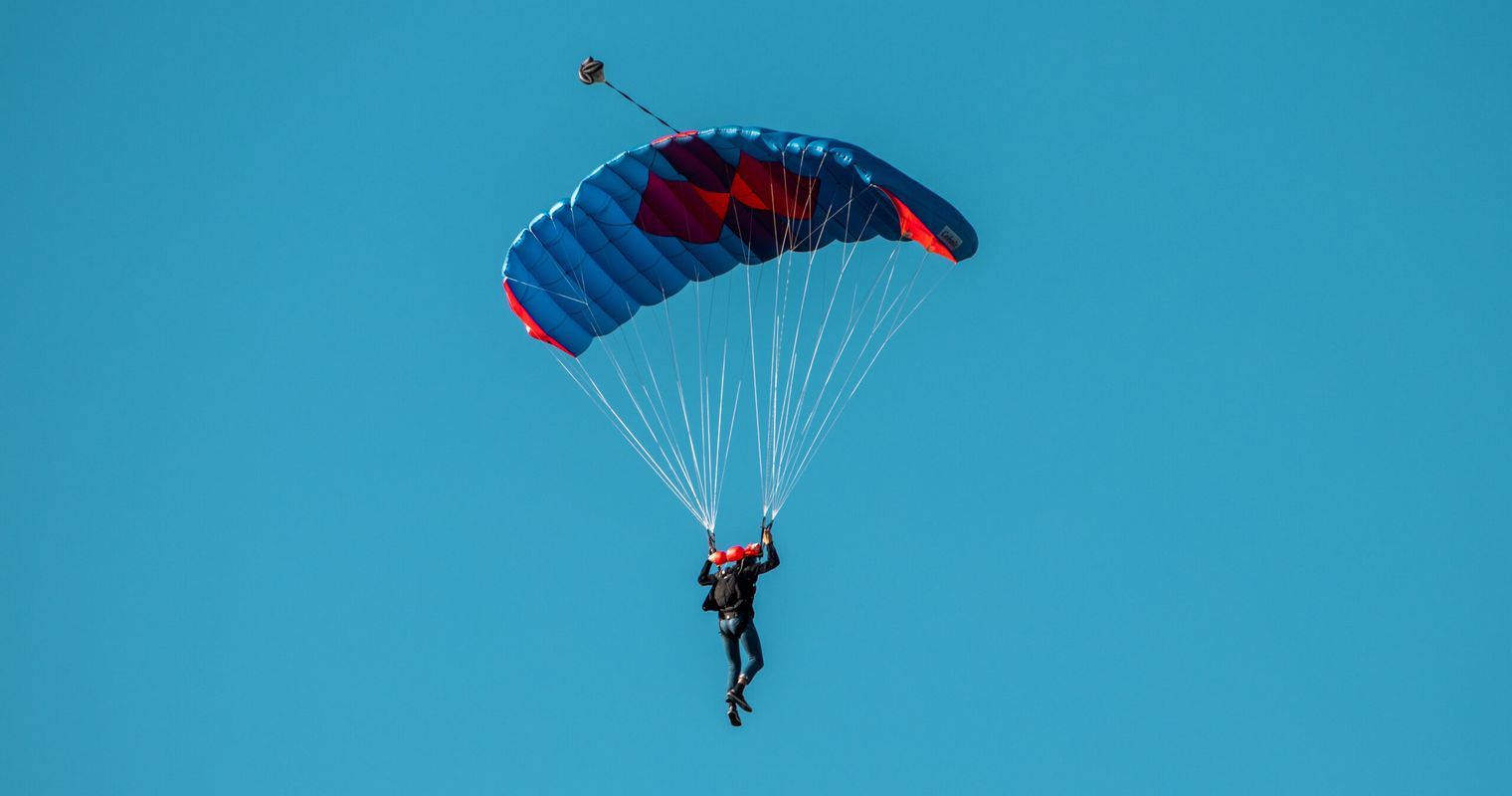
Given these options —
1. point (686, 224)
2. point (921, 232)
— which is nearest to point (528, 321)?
point (686, 224)

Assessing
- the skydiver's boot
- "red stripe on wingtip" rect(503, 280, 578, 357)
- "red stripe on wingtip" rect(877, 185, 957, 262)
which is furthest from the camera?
"red stripe on wingtip" rect(503, 280, 578, 357)

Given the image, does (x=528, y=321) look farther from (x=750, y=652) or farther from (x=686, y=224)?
(x=750, y=652)

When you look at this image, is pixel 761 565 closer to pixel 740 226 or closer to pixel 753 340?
pixel 753 340

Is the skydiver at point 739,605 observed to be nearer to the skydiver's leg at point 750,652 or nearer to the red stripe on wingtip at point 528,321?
the skydiver's leg at point 750,652

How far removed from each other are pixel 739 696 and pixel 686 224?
4.09 m

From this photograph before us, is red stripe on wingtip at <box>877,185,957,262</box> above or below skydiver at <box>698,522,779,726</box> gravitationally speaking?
above

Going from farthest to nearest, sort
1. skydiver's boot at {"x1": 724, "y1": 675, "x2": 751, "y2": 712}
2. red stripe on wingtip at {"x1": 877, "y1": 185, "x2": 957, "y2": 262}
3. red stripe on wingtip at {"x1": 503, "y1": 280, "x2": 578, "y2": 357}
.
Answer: red stripe on wingtip at {"x1": 503, "y1": 280, "x2": 578, "y2": 357} < red stripe on wingtip at {"x1": 877, "y1": 185, "x2": 957, "y2": 262} < skydiver's boot at {"x1": 724, "y1": 675, "x2": 751, "y2": 712}

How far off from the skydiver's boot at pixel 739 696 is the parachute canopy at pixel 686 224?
11.8 ft

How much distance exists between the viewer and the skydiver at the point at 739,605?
51.9ft

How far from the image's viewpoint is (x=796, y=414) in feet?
57.5

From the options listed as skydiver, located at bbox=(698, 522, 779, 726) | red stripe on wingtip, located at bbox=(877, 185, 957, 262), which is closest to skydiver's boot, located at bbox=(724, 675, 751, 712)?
skydiver, located at bbox=(698, 522, 779, 726)

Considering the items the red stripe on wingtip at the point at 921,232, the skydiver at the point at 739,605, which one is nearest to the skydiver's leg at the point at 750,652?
the skydiver at the point at 739,605

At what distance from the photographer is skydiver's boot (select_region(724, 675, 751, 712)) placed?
51.9ft

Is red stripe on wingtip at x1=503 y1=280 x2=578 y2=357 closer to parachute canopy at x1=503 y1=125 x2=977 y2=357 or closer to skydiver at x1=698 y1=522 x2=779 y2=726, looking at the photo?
parachute canopy at x1=503 y1=125 x2=977 y2=357
